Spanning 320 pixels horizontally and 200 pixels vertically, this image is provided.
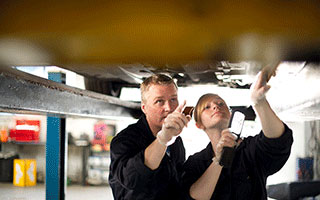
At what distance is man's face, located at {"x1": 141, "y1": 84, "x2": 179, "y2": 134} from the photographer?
0.56 metres

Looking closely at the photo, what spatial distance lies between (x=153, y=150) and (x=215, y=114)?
0.41ft

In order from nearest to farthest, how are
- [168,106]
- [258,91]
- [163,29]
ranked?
[163,29]
[258,91]
[168,106]

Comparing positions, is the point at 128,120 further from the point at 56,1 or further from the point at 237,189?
the point at 56,1

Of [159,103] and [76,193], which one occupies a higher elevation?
[159,103]

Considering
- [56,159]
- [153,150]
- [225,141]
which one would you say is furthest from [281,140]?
[56,159]

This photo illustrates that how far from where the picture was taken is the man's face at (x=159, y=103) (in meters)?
0.56

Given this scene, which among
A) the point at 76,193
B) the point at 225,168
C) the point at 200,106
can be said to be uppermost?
the point at 200,106

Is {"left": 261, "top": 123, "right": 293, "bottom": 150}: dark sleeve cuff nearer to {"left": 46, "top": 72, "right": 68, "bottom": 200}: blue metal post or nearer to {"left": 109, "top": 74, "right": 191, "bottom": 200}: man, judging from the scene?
{"left": 109, "top": 74, "right": 191, "bottom": 200}: man

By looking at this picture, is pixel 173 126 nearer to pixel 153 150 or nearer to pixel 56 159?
pixel 153 150

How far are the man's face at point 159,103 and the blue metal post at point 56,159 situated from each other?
647 millimetres

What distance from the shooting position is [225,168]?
564 millimetres

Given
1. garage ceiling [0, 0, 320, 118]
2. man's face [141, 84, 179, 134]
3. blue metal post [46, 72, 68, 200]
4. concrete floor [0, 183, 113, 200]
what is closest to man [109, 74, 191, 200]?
man's face [141, 84, 179, 134]

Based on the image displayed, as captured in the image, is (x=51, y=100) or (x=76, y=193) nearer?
(x=51, y=100)

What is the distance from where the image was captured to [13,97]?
595 millimetres
